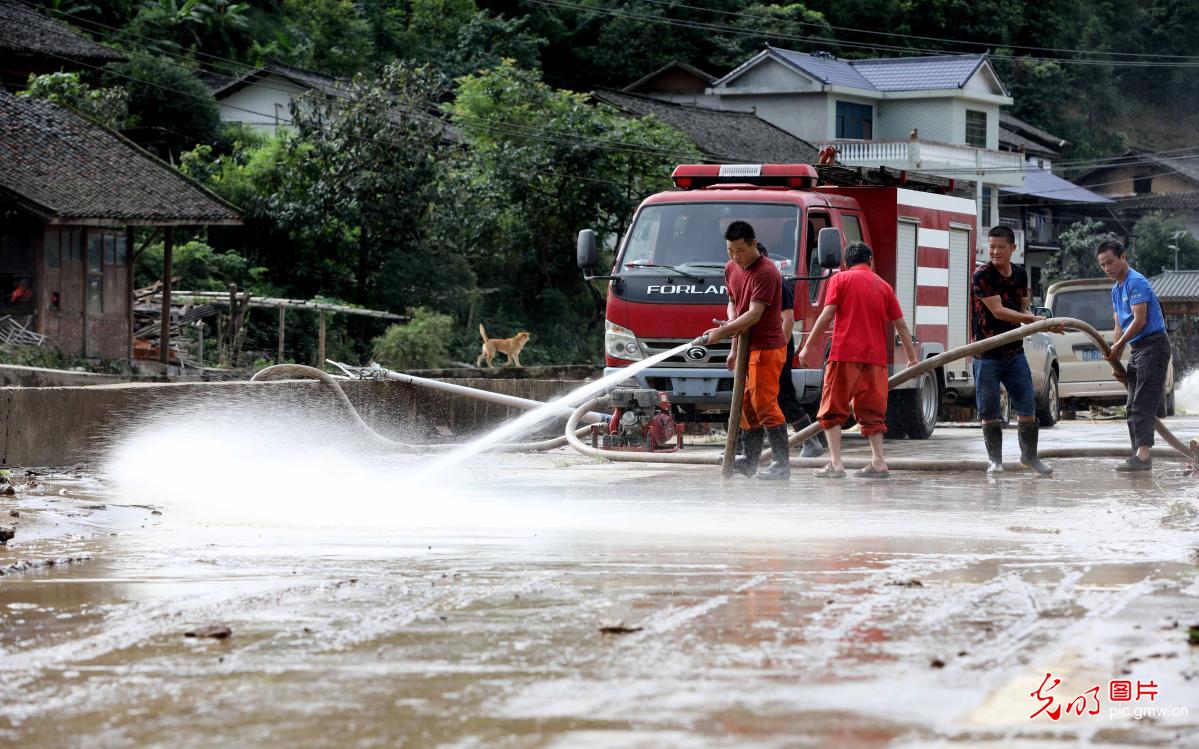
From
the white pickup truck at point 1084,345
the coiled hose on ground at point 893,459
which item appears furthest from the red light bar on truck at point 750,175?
the white pickup truck at point 1084,345

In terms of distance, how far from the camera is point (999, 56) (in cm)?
7700

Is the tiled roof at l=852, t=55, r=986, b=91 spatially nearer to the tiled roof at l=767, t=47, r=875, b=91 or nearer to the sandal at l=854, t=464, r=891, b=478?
the tiled roof at l=767, t=47, r=875, b=91

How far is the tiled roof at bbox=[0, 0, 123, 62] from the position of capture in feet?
145

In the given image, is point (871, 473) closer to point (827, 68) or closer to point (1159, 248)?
point (827, 68)

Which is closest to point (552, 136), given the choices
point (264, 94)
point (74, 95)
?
point (74, 95)

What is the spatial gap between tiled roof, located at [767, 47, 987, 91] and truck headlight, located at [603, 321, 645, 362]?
4725 cm

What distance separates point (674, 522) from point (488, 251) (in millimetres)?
30382

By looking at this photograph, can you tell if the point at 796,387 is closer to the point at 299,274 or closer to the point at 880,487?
the point at 880,487

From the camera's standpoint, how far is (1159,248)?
68.0m

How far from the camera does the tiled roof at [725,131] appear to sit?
175 ft

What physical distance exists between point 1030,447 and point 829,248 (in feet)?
8.97

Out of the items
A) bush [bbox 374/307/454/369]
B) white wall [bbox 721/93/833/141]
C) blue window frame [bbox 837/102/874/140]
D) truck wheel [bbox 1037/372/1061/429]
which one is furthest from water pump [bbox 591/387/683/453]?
blue window frame [bbox 837/102/874/140]

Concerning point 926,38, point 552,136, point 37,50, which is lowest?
point 552,136

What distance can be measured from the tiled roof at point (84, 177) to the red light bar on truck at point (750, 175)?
1438 centimetres
